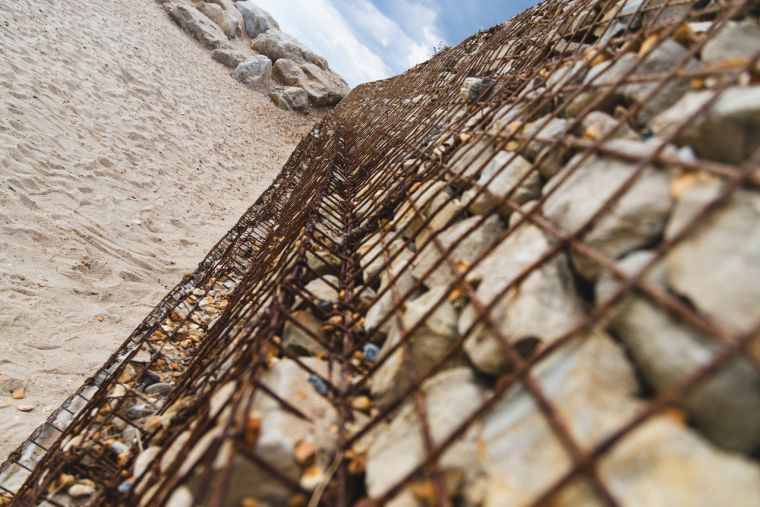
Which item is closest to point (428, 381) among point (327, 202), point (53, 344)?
point (327, 202)

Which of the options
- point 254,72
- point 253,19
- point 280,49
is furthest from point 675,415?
point 253,19

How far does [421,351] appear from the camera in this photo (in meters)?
1.27

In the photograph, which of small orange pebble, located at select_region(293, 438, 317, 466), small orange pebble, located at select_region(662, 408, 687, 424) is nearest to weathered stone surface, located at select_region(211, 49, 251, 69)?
small orange pebble, located at select_region(293, 438, 317, 466)

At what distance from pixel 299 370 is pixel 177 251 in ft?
11.6

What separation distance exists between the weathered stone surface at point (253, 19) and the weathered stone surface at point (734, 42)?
63.9ft

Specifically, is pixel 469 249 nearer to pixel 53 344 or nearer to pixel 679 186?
pixel 679 186

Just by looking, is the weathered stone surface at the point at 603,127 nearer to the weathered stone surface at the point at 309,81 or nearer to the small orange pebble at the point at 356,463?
the small orange pebble at the point at 356,463

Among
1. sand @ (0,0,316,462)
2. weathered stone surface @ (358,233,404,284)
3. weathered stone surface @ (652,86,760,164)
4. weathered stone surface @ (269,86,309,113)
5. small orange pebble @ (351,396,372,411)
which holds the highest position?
weathered stone surface @ (652,86,760,164)

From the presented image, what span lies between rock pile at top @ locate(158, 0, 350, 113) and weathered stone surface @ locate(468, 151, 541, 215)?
1230cm

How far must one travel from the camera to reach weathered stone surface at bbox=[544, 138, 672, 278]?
94 cm

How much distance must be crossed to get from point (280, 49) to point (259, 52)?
0.90m

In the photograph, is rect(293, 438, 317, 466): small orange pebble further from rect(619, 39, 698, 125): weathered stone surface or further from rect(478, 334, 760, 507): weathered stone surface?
rect(619, 39, 698, 125): weathered stone surface

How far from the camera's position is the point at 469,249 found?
4.98ft

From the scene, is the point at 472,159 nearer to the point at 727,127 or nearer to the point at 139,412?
the point at 727,127
